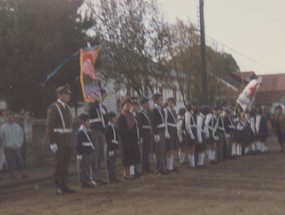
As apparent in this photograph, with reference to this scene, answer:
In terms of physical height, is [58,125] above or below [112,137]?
above

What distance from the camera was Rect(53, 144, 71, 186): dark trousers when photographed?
1016 cm

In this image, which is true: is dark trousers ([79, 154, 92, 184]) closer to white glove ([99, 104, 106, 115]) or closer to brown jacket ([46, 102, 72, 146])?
brown jacket ([46, 102, 72, 146])

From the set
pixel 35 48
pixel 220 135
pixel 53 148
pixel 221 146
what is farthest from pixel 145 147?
pixel 35 48

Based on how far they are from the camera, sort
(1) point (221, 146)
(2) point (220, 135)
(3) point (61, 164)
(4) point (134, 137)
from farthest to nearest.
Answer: (1) point (221, 146), (2) point (220, 135), (4) point (134, 137), (3) point (61, 164)

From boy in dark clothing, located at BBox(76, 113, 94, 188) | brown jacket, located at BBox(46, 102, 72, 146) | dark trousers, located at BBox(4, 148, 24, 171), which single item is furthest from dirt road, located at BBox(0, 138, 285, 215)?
dark trousers, located at BBox(4, 148, 24, 171)

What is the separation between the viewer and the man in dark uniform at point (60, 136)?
33.4ft

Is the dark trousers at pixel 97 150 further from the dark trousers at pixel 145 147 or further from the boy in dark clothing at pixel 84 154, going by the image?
the dark trousers at pixel 145 147

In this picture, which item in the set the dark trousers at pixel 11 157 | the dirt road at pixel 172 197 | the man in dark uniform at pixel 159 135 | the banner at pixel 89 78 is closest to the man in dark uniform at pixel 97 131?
the banner at pixel 89 78

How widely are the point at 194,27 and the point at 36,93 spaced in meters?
15.5

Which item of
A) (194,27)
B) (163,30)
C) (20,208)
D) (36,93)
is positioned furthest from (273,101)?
(20,208)

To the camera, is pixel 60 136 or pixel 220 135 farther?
pixel 220 135

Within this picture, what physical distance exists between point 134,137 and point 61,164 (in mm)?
2670

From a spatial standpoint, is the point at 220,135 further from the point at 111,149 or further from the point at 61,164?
the point at 61,164

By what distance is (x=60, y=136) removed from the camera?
1026cm
